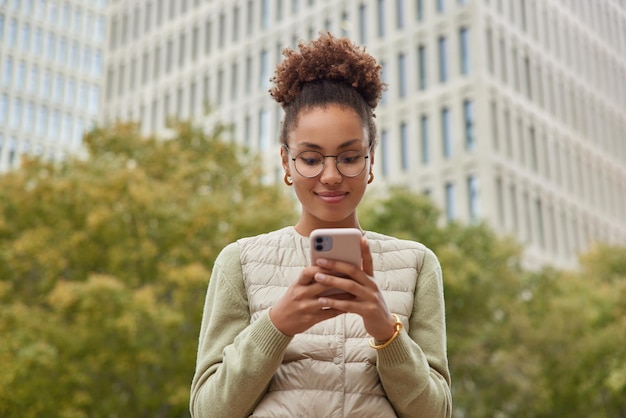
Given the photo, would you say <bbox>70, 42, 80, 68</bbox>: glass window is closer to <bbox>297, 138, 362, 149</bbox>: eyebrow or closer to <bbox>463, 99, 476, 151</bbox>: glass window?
<bbox>463, 99, 476, 151</bbox>: glass window

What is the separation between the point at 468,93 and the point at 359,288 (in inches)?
1633

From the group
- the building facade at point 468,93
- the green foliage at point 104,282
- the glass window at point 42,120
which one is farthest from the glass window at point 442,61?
the glass window at point 42,120

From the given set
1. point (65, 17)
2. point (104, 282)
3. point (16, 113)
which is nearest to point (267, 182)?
point (104, 282)

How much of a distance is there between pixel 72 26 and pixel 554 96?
4597 cm

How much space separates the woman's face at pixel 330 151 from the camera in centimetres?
283

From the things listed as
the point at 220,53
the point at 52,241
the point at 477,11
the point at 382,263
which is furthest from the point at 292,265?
the point at 220,53

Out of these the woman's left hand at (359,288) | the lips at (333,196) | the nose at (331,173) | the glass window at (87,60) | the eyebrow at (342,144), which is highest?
the glass window at (87,60)

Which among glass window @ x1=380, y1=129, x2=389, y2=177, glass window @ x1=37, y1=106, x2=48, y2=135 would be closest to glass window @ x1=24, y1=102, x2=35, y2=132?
glass window @ x1=37, y1=106, x2=48, y2=135

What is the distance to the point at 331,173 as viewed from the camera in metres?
2.81

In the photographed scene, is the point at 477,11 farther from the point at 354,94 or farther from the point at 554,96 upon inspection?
the point at 354,94

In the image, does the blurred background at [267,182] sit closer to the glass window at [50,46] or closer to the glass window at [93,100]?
the glass window at [50,46]

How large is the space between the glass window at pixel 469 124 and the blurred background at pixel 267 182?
0.09 metres

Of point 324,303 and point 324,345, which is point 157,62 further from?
point 324,303

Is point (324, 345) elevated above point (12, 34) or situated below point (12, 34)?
below
